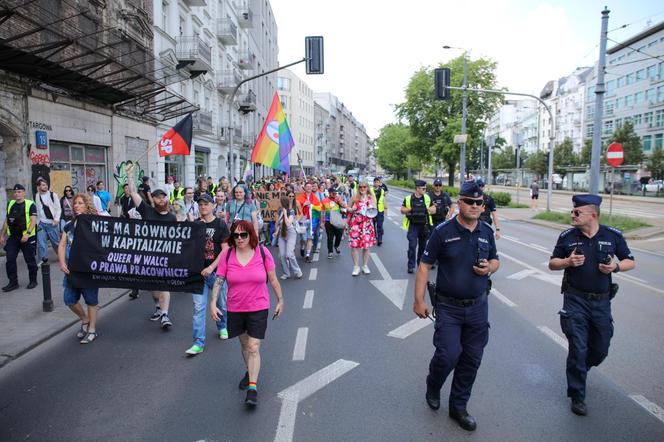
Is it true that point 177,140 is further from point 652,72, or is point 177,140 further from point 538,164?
point 538,164

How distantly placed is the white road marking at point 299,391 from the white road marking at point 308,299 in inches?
90.5

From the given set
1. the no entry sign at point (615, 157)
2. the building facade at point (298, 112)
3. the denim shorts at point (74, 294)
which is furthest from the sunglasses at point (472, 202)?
the building facade at point (298, 112)

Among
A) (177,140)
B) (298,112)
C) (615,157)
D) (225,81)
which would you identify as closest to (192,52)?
(225,81)

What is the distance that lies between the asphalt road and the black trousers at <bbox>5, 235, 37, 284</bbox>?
88.8 inches

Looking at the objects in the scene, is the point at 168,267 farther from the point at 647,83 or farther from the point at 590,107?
the point at 590,107

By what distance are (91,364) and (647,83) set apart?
66220mm

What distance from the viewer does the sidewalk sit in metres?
5.61

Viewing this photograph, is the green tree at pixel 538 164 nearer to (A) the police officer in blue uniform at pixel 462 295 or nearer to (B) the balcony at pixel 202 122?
(B) the balcony at pixel 202 122

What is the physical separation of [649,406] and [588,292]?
3.48ft

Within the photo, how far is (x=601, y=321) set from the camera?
13.1 feet

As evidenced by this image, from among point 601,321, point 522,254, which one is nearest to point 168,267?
point 601,321

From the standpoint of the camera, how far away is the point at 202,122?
26.2 metres

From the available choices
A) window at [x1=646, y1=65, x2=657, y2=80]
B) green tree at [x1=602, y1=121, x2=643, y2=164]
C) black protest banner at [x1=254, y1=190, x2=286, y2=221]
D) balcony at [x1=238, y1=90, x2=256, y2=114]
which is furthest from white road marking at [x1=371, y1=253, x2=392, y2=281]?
window at [x1=646, y1=65, x2=657, y2=80]

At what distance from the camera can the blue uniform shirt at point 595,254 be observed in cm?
401
